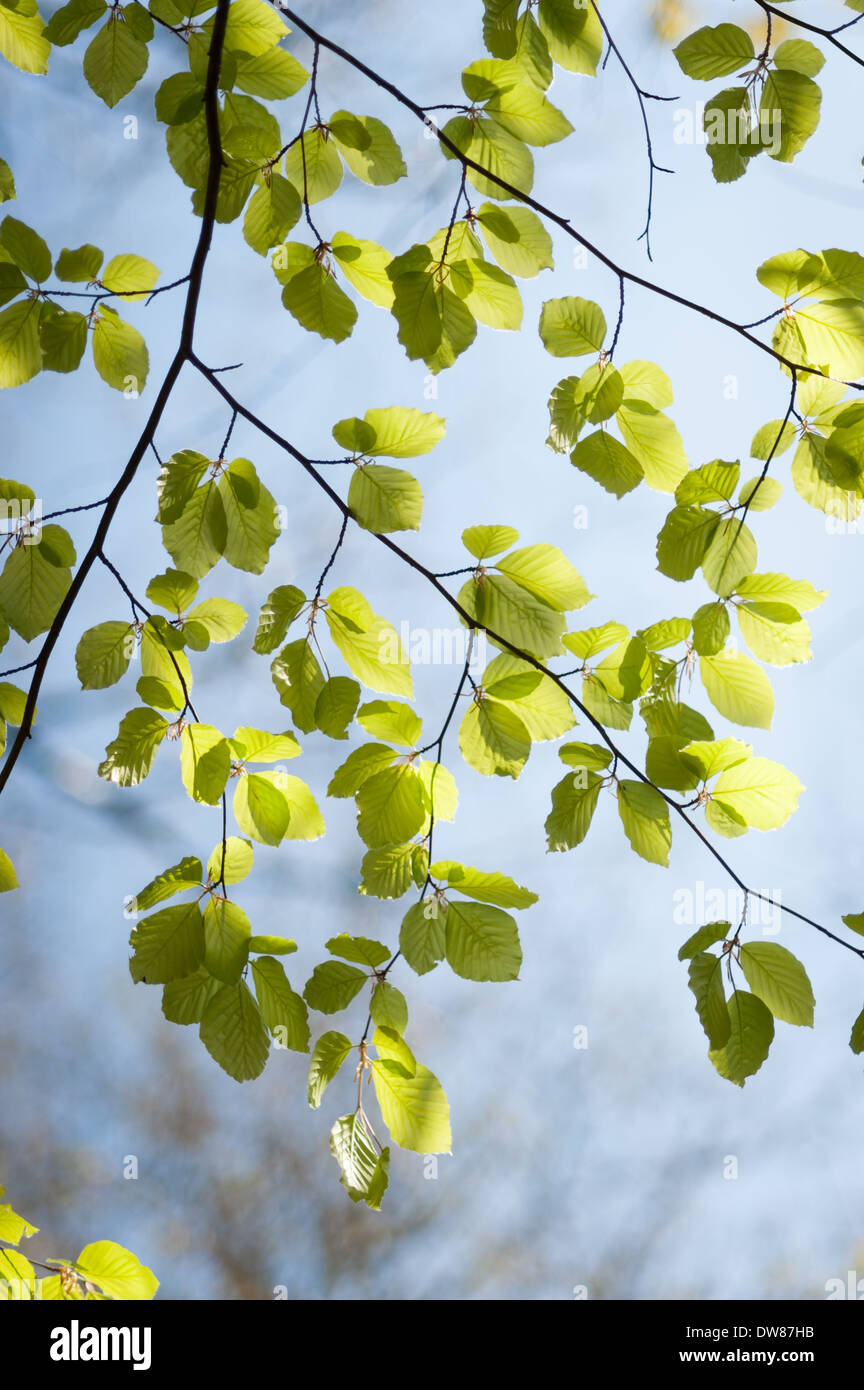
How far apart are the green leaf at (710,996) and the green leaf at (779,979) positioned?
2cm

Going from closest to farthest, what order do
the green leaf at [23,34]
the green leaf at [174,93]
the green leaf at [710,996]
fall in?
1. the green leaf at [710,996]
2. the green leaf at [174,93]
3. the green leaf at [23,34]

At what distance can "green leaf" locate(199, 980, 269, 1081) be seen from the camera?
1.98ft

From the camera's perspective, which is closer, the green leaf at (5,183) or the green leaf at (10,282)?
the green leaf at (10,282)

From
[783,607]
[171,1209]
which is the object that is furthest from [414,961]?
[171,1209]

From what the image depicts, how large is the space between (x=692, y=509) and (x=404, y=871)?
32 centimetres

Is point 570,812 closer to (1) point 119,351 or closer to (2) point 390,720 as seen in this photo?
(2) point 390,720

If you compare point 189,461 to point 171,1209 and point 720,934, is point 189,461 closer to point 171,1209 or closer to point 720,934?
point 720,934

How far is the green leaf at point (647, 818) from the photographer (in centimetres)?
64

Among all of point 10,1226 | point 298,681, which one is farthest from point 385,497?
point 10,1226

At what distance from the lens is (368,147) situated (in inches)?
27.3

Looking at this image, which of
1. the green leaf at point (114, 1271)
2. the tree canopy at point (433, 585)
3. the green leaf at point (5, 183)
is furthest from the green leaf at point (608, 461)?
the green leaf at point (114, 1271)

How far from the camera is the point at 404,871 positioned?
63 centimetres

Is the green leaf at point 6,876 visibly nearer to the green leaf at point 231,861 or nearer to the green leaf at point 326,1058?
the green leaf at point 231,861

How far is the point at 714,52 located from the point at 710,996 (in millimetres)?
635
